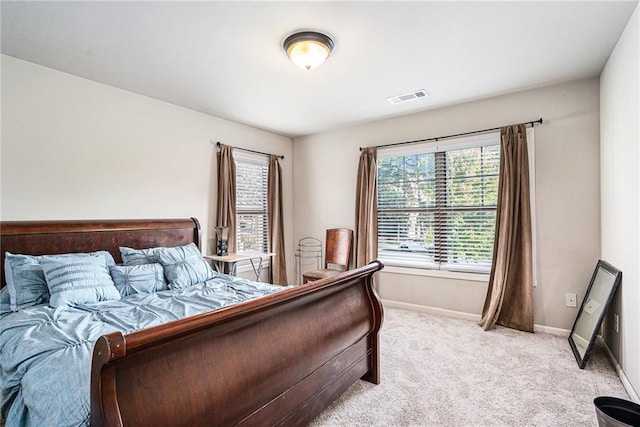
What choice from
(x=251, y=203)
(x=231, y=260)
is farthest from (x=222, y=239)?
(x=251, y=203)

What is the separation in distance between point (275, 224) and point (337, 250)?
0.99 m

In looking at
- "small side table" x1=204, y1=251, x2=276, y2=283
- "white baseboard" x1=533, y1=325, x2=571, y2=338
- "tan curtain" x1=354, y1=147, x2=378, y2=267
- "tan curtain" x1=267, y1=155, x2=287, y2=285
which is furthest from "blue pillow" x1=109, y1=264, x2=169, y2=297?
"white baseboard" x1=533, y1=325, x2=571, y2=338

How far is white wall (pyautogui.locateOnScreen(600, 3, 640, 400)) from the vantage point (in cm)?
212

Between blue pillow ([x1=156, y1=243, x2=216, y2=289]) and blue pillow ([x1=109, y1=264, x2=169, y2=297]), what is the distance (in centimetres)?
8

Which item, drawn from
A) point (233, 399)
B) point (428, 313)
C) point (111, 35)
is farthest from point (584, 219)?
point (111, 35)

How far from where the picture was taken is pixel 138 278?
8.85ft

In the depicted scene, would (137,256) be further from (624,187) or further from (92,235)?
(624,187)

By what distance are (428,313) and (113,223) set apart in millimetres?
3634

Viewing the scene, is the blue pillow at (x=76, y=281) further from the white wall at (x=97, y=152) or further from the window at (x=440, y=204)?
the window at (x=440, y=204)

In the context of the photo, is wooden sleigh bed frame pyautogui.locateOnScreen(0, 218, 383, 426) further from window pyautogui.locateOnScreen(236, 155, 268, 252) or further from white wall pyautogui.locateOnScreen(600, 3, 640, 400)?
window pyautogui.locateOnScreen(236, 155, 268, 252)

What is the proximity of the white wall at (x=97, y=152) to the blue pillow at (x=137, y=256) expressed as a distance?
1.50ft

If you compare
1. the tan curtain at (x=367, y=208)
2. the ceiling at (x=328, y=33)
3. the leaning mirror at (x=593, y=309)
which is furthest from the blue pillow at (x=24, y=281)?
the leaning mirror at (x=593, y=309)

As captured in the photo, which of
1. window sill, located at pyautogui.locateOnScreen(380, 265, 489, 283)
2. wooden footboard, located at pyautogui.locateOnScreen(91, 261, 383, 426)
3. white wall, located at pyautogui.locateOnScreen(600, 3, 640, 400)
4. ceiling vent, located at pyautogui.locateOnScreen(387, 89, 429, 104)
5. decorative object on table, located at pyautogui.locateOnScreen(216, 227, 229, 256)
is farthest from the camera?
decorative object on table, located at pyautogui.locateOnScreen(216, 227, 229, 256)

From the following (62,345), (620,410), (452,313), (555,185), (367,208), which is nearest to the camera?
(62,345)
